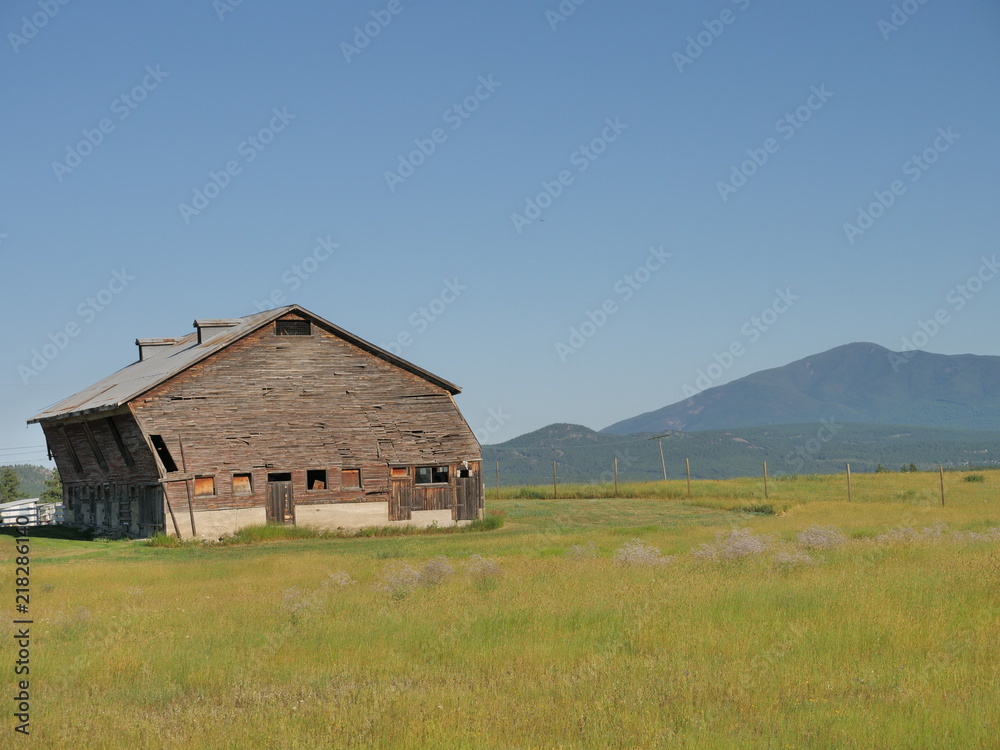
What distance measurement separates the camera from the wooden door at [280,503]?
40.7 metres

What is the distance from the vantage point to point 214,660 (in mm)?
12555

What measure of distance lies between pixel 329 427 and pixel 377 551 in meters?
12.4

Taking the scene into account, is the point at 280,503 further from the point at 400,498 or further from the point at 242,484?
the point at 400,498

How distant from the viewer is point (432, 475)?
4462cm

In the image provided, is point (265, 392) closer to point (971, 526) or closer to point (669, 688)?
point (971, 526)

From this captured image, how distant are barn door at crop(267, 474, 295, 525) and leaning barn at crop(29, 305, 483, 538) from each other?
0.15 ft

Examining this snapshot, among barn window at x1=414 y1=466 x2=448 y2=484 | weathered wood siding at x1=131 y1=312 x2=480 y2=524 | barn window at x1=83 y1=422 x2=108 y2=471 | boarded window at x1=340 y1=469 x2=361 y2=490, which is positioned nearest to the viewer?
weathered wood siding at x1=131 y1=312 x2=480 y2=524

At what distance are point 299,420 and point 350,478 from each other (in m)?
3.35

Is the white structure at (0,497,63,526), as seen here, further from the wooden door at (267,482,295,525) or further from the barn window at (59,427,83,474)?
the wooden door at (267,482,295,525)

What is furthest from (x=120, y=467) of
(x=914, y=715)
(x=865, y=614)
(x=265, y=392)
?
(x=914, y=715)

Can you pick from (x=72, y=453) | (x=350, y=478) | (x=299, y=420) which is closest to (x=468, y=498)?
(x=350, y=478)

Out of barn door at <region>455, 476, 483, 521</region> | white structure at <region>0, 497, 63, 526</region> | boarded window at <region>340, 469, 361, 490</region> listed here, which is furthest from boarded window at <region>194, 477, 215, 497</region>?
white structure at <region>0, 497, 63, 526</region>

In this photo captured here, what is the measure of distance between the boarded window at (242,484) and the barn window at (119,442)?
4.73 m

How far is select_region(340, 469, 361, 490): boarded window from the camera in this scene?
42.4m
